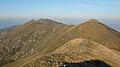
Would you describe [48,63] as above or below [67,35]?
above

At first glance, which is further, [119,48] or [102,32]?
[102,32]

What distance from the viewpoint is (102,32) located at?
143m

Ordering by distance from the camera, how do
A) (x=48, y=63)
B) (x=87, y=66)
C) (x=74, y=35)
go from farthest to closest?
(x=74, y=35) → (x=87, y=66) → (x=48, y=63)

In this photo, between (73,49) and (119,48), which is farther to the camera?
(119,48)

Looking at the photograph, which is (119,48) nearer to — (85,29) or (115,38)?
(115,38)

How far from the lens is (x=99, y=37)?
5354 inches

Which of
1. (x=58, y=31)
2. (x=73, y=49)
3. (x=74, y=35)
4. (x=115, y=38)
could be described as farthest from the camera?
(x=58, y=31)

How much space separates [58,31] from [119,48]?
254 ft

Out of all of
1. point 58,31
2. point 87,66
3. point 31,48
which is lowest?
point 31,48

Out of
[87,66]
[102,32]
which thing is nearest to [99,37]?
[102,32]

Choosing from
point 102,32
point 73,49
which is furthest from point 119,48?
point 73,49

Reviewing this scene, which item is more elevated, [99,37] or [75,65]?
[75,65]

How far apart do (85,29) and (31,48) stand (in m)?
64.6

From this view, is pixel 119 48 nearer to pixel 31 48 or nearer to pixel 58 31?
pixel 58 31
